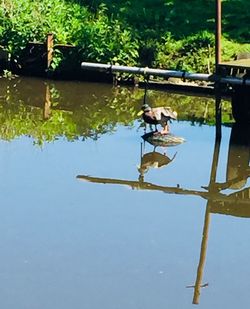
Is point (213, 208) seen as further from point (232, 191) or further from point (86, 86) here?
point (86, 86)

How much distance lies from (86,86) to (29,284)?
10667 mm

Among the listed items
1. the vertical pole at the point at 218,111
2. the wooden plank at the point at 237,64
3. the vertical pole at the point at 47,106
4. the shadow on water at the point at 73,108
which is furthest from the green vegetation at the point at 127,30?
the vertical pole at the point at 218,111

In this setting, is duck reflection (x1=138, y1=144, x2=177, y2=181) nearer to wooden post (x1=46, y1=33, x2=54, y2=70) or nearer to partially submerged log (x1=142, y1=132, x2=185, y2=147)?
partially submerged log (x1=142, y1=132, x2=185, y2=147)

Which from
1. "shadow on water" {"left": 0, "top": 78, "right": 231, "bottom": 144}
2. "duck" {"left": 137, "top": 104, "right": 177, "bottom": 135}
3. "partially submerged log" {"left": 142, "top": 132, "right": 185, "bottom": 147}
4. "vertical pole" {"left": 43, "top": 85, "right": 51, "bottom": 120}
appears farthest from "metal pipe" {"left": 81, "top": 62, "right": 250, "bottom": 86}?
"vertical pole" {"left": 43, "top": 85, "right": 51, "bottom": 120}

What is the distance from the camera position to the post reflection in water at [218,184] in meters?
10.2

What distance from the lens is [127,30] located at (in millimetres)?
19797

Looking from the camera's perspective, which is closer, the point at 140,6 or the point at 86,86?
the point at 86,86

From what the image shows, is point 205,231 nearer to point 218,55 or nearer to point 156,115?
point 156,115

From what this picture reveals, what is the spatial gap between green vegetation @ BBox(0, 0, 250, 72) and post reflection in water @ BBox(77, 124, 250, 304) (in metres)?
5.81

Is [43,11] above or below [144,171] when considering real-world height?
above

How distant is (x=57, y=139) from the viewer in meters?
13.7

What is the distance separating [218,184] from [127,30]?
30.1 ft

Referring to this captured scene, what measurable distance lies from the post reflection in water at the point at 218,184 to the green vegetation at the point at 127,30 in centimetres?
581

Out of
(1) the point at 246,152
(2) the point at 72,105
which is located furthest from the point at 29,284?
(2) the point at 72,105
